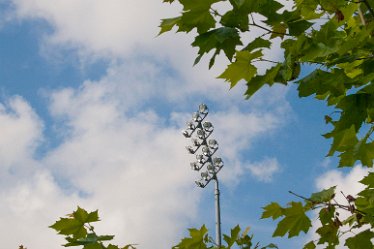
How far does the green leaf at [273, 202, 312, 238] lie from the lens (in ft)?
8.64

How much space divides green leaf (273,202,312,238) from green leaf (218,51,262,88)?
76cm

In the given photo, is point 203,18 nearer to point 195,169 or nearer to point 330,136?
point 330,136

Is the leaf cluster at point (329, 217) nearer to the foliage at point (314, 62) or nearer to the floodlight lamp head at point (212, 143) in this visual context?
the foliage at point (314, 62)

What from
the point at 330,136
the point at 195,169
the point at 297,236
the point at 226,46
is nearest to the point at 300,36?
the point at 226,46

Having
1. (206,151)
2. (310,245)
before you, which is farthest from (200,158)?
(310,245)

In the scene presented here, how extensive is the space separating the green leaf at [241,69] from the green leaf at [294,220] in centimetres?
76

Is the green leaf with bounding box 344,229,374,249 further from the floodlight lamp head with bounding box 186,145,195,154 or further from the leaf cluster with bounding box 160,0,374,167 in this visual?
the floodlight lamp head with bounding box 186,145,195,154

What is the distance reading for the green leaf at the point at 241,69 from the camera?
2.37m

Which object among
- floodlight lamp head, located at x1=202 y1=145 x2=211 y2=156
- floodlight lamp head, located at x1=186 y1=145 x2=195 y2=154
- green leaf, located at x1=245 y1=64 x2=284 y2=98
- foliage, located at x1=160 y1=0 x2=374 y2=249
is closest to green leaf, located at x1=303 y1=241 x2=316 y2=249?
foliage, located at x1=160 y1=0 x2=374 y2=249

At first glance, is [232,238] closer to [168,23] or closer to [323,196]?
[323,196]

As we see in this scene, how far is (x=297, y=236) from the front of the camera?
105 inches

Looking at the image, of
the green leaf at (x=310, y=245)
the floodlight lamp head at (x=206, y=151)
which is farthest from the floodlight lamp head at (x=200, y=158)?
the green leaf at (x=310, y=245)

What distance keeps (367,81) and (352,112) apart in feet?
0.54

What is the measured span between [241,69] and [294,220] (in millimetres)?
888
